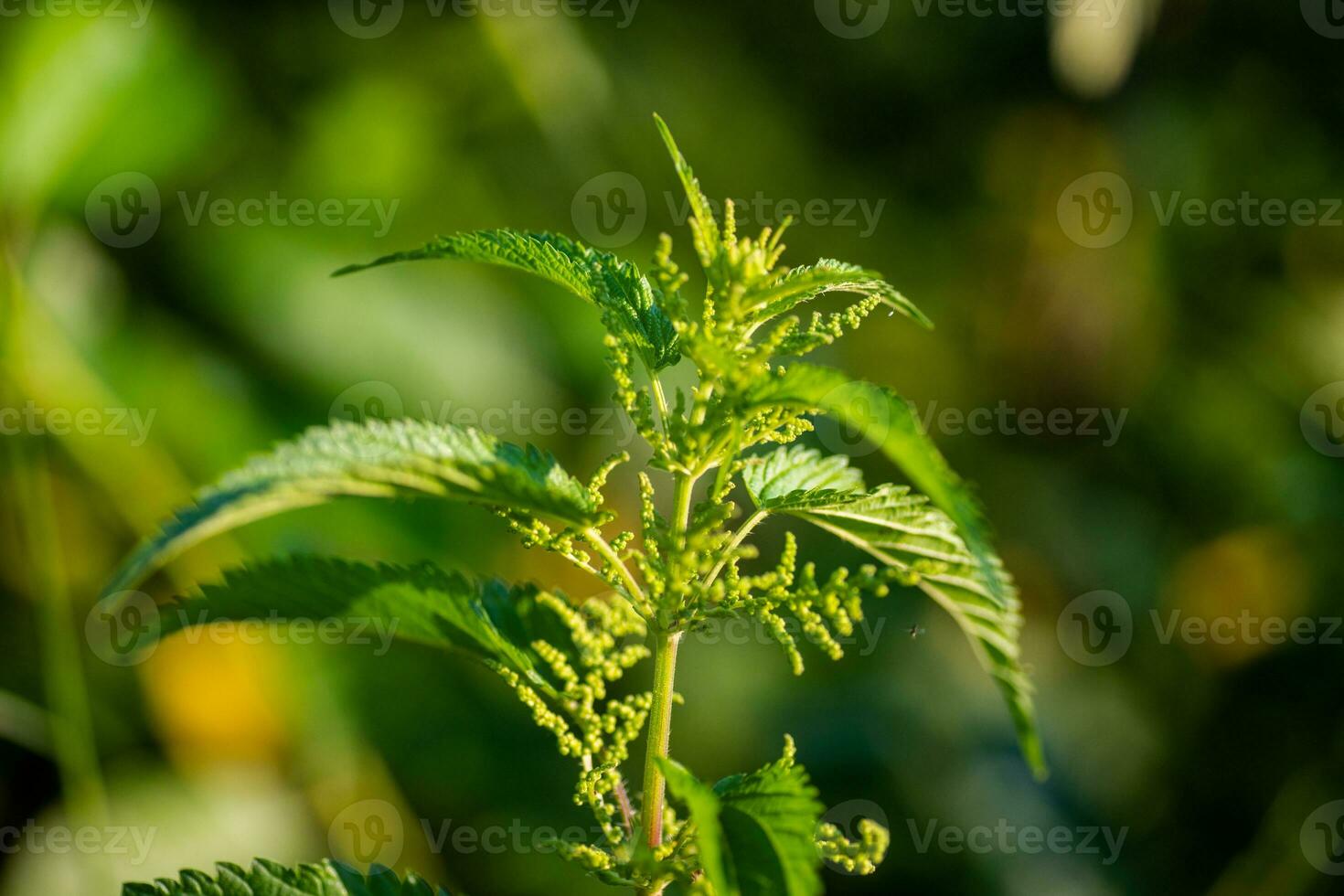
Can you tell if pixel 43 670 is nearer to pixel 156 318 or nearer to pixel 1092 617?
pixel 156 318

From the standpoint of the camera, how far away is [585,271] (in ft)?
2.43

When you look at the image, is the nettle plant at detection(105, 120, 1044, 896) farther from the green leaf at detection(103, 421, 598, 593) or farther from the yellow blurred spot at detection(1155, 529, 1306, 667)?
the yellow blurred spot at detection(1155, 529, 1306, 667)

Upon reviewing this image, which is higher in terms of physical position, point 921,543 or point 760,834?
point 921,543

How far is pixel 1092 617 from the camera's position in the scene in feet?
10.8

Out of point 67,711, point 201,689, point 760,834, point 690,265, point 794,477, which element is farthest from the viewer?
point 690,265

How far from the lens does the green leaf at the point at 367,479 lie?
53cm

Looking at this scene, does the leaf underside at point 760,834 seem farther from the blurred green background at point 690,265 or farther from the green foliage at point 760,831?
the blurred green background at point 690,265

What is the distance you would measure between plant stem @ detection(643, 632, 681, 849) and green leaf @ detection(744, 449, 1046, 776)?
0.12 metres

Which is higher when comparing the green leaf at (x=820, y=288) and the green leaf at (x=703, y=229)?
the green leaf at (x=703, y=229)

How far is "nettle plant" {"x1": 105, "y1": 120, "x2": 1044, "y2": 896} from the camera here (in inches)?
24.7

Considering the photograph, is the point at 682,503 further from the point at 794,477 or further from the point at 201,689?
the point at 201,689

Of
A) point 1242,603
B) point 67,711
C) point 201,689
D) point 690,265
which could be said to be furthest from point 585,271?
point 1242,603

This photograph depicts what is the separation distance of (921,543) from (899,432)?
0.68 feet

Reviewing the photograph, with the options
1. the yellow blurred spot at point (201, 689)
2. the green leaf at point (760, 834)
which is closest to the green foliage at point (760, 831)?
the green leaf at point (760, 834)
